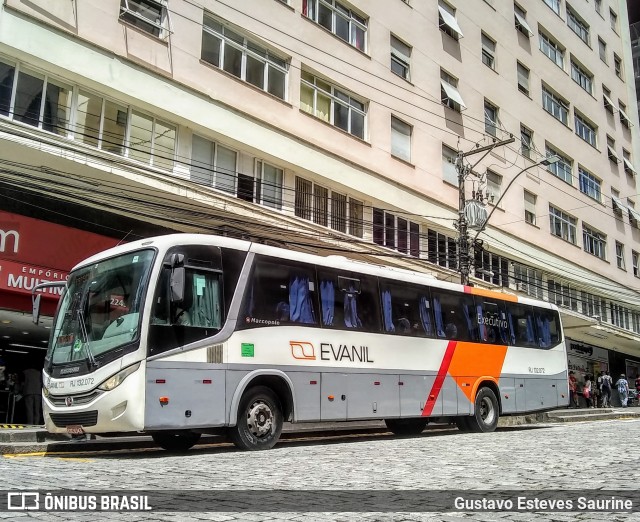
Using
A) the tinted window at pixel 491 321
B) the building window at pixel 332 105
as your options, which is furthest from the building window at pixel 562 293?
the tinted window at pixel 491 321

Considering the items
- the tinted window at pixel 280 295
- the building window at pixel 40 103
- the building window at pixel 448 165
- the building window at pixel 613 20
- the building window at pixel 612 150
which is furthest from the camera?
the building window at pixel 613 20

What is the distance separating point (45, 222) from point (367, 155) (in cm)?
1115

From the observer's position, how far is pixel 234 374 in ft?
33.3

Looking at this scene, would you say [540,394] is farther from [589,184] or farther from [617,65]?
[617,65]

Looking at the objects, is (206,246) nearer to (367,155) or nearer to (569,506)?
(569,506)

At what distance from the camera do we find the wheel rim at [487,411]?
50.1ft

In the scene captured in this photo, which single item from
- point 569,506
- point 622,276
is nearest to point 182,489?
point 569,506

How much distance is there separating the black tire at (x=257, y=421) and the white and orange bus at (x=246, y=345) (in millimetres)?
22

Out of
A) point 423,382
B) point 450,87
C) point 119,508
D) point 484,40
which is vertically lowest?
point 119,508

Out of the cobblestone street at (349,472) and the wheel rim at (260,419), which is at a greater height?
the wheel rim at (260,419)

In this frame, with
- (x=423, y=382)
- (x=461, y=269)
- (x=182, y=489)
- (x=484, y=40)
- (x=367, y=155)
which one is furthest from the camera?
(x=484, y=40)

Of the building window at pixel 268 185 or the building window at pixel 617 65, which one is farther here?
the building window at pixel 617 65

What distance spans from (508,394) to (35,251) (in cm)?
1145

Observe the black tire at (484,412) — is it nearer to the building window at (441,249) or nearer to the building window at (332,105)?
the building window at (441,249)
